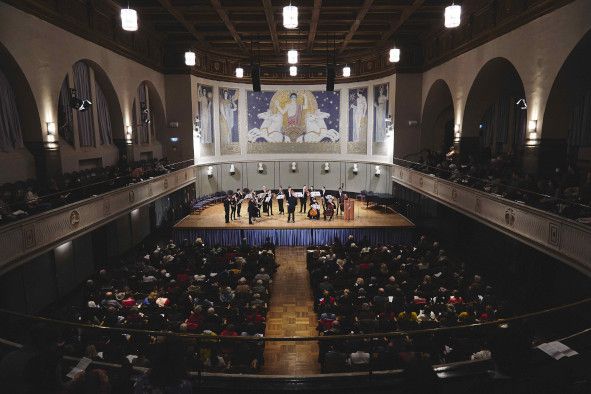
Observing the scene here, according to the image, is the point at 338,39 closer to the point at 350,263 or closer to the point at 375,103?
the point at 375,103

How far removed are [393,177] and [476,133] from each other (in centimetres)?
649

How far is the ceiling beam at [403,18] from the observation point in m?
16.7

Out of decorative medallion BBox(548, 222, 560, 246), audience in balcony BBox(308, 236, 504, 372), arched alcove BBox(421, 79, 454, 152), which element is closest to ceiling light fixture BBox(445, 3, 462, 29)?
decorative medallion BBox(548, 222, 560, 246)

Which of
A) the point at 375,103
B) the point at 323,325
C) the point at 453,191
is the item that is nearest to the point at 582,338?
the point at 323,325

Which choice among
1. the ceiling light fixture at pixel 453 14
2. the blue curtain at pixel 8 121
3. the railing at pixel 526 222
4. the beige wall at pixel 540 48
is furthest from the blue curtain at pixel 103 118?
the beige wall at pixel 540 48

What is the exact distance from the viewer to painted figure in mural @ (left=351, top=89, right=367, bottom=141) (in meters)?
27.7

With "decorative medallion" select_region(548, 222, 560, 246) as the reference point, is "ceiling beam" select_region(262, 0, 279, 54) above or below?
above

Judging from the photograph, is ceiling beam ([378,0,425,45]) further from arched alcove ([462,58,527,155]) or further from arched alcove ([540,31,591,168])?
arched alcove ([540,31,591,168])

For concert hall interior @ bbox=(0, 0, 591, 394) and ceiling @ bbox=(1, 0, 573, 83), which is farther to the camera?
ceiling @ bbox=(1, 0, 573, 83)

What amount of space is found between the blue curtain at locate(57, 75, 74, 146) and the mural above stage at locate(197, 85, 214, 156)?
9.92m

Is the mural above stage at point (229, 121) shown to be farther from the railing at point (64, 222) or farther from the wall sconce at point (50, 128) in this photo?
the wall sconce at point (50, 128)

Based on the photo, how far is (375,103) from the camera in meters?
26.8

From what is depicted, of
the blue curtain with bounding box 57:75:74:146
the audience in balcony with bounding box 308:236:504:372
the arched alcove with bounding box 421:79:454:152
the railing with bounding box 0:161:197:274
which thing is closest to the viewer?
the audience in balcony with bounding box 308:236:504:372

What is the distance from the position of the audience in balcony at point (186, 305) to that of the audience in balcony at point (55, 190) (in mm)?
2641
